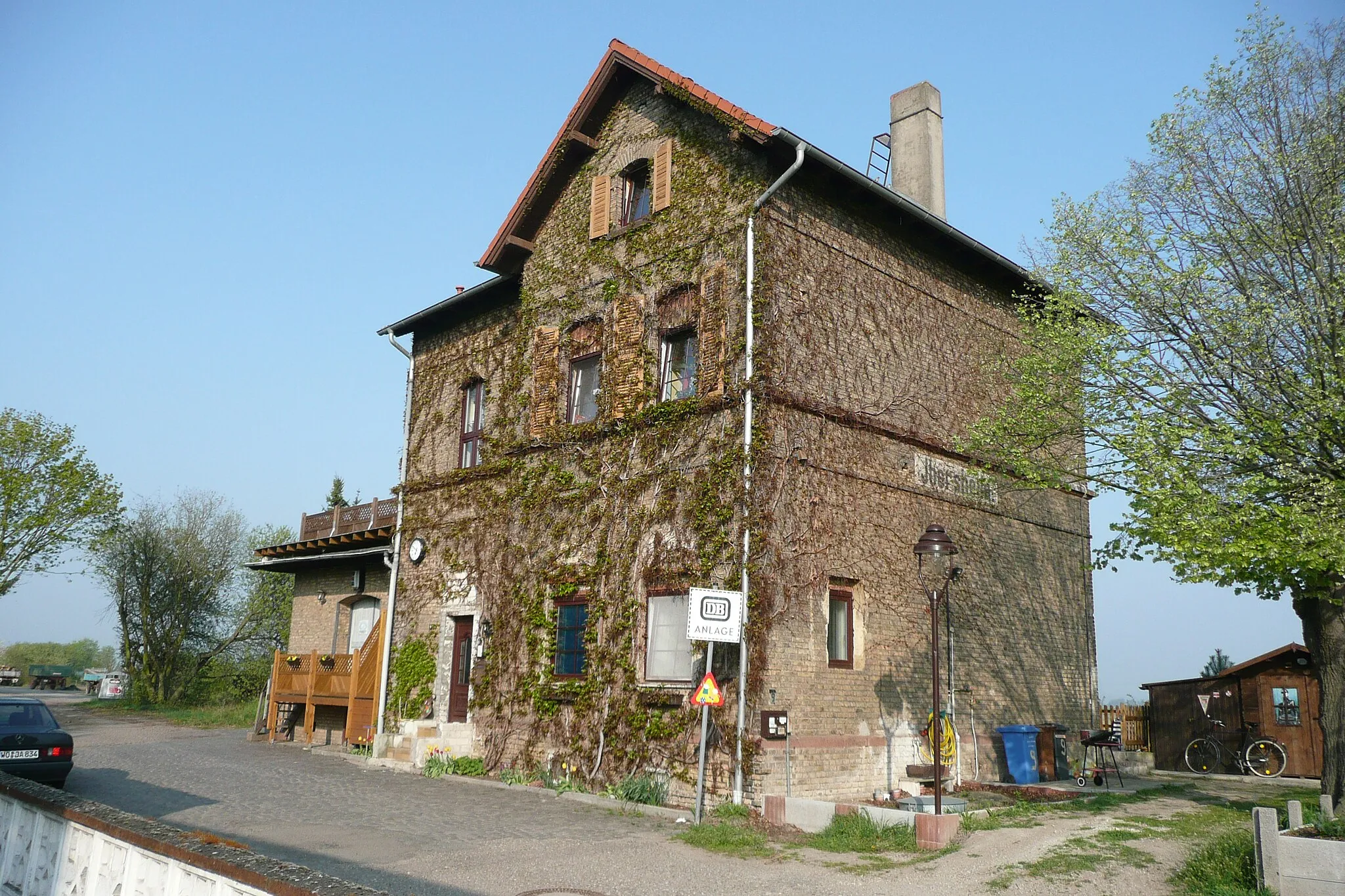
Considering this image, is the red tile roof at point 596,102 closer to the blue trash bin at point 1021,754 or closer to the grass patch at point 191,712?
the blue trash bin at point 1021,754

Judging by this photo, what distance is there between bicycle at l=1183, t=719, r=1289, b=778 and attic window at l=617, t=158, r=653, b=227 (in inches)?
573

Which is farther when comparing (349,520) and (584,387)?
(349,520)

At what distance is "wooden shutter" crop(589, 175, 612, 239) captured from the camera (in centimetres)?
1628

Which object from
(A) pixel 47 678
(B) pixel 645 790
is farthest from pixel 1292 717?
(A) pixel 47 678

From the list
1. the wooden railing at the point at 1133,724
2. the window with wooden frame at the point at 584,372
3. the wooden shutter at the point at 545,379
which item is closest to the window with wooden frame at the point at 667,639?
the window with wooden frame at the point at 584,372

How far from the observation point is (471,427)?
1947 centimetres

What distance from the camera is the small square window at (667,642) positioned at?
530 inches

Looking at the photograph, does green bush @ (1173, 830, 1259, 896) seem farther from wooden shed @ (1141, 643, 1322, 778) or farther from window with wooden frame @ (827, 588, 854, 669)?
wooden shed @ (1141, 643, 1322, 778)

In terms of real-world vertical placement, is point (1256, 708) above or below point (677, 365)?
below

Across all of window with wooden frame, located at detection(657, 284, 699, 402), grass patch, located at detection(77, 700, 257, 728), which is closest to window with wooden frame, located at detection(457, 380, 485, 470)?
window with wooden frame, located at detection(657, 284, 699, 402)

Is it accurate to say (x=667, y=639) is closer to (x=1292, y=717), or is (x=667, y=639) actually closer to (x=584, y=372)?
(x=584, y=372)

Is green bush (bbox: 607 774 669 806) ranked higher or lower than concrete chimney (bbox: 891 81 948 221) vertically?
lower

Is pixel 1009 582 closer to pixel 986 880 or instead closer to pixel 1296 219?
pixel 1296 219

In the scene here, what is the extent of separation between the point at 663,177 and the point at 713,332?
3024 millimetres
